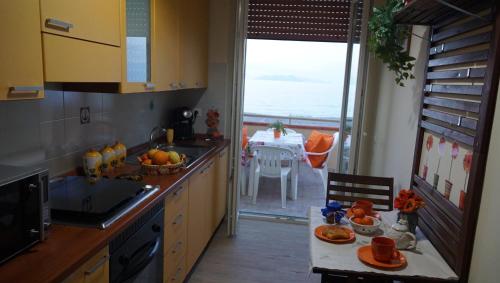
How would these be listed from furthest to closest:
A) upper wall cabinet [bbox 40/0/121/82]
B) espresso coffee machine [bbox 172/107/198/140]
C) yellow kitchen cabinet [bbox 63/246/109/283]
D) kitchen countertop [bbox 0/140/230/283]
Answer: espresso coffee machine [bbox 172/107/198/140], upper wall cabinet [bbox 40/0/121/82], yellow kitchen cabinet [bbox 63/246/109/283], kitchen countertop [bbox 0/140/230/283]

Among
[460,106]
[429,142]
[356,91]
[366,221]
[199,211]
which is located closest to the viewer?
[460,106]

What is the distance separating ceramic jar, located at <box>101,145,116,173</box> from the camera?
2.13m

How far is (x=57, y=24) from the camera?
1311mm

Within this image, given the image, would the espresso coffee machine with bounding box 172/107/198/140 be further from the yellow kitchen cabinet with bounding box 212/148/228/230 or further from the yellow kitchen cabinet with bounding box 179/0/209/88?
the yellow kitchen cabinet with bounding box 212/148/228/230

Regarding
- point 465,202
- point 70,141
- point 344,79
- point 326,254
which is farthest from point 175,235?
point 344,79

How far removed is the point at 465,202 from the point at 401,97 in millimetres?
1245

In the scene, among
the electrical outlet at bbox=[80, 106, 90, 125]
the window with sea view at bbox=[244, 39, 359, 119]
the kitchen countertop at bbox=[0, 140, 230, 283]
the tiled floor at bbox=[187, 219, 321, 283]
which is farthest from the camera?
the window with sea view at bbox=[244, 39, 359, 119]

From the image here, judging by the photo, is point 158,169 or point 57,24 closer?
point 57,24

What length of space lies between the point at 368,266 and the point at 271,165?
2.80m

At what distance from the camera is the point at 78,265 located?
1.16 meters

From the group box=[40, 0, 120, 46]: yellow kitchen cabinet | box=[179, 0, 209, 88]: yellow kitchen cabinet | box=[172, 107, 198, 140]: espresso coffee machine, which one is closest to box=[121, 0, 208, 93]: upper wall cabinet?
box=[179, 0, 209, 88]: yellow kitchen cabinet

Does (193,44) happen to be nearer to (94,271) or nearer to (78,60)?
(78,60)

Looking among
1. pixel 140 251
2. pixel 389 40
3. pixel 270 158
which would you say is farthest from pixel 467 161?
pixel 270 158

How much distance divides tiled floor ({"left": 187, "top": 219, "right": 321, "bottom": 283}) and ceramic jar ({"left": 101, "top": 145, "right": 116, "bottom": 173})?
1.01 metres
